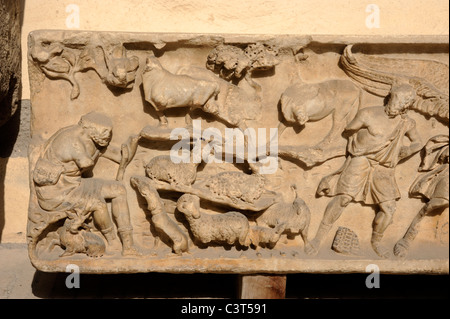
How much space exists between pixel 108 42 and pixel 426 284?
2.78 metres

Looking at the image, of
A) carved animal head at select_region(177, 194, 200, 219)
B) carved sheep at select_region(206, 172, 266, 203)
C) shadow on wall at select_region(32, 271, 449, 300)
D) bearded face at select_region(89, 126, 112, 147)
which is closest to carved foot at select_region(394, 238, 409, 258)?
shadow on wall at select_region(32, 271, 449, 300)

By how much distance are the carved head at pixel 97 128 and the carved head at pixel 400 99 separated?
68.0 inches

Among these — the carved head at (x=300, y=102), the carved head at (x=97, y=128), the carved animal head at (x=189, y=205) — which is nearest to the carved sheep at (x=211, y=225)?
the carved animal head at (x=189, y=205)

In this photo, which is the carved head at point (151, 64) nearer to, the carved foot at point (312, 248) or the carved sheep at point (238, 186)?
the carved sheep at point (238, 186)

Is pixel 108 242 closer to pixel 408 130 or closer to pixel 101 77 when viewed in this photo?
pixel 101 77

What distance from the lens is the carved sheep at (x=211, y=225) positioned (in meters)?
3.51

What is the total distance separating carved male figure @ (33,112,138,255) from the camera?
3447mm

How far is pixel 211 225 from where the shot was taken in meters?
3.53

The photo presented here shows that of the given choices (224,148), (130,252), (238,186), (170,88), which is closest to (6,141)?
(130,252)

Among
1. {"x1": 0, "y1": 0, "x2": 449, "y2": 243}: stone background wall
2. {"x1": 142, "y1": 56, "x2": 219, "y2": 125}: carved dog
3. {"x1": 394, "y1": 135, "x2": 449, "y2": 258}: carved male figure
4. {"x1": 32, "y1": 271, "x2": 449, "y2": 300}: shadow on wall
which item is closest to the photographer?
{"x1": 142, "y1": 56, "x2": 219, "y2": 125}: carved dog

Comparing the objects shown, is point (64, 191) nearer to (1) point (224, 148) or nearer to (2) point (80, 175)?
(2) point (80, 175)

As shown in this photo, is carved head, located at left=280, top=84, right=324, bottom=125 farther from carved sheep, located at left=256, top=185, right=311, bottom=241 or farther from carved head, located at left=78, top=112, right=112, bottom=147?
carved head, located at left=78, top=112, right=112, bottom=147

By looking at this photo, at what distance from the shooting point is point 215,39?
3430 millimetres

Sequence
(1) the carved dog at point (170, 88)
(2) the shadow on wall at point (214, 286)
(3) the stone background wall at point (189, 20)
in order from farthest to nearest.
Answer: (3) the stone background wall at point (189, 20), (2) the shadow on wall at point (214, 286), (1) the carved dog at point (170, 88)
